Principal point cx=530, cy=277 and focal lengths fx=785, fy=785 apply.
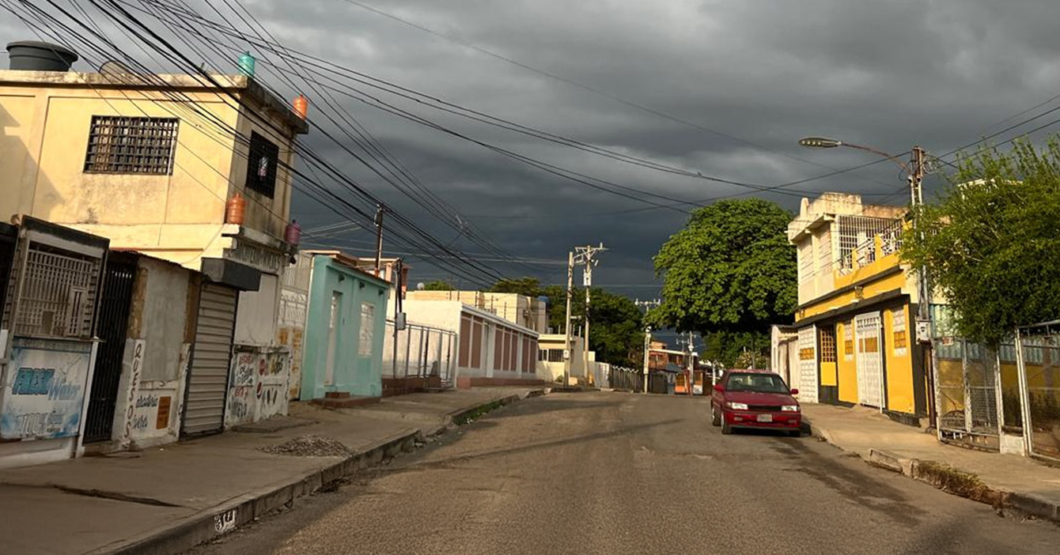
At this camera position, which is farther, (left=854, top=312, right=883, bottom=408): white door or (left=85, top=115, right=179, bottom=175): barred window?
(left=854, top=312, right=883, bottom=408): white door

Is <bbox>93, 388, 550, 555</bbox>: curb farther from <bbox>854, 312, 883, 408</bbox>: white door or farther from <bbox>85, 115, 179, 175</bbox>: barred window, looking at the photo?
<bbox>854, 312, 883, 408</bbox>: white door

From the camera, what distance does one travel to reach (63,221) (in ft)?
48.0

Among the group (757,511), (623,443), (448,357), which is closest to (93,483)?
(757,511)

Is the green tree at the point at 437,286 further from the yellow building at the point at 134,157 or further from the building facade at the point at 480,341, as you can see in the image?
the yellow building at the point at 134,157

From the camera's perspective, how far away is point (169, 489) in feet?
26.6

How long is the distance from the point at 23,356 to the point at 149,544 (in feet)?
14.2

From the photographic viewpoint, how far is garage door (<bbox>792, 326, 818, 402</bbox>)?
97.2 ft

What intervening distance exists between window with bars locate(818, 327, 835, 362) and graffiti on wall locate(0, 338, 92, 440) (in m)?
24.6

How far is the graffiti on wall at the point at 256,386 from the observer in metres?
14.2

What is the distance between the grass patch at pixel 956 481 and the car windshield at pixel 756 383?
575cm

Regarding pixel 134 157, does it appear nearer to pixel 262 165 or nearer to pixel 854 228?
pixel 262 165

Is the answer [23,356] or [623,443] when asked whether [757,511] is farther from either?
[23,356]

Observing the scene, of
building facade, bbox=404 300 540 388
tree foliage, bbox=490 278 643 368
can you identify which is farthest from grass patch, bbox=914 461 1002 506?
tree foliage, bbox=490 278 643 368

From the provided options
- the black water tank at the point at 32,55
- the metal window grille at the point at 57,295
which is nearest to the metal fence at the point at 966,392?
the metal window grille at the point at 57,295
